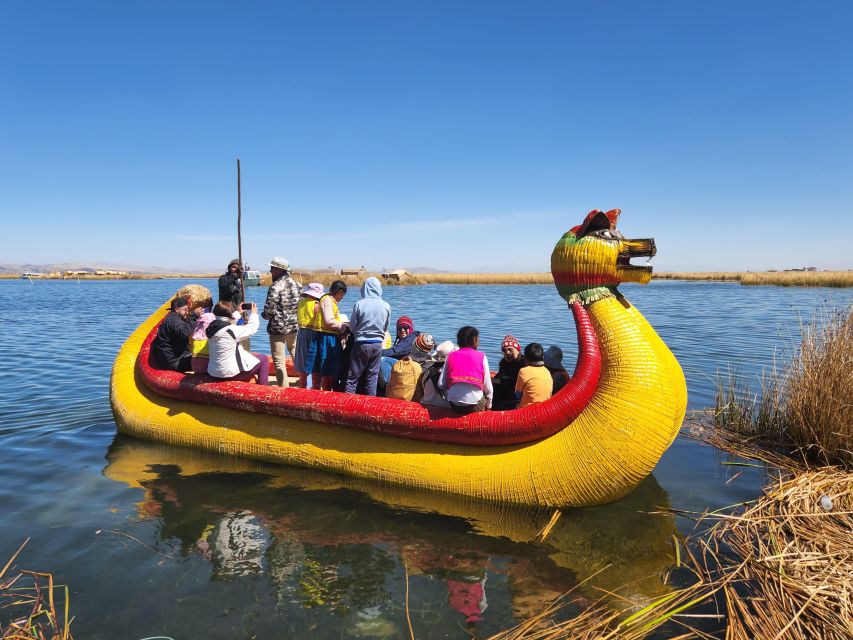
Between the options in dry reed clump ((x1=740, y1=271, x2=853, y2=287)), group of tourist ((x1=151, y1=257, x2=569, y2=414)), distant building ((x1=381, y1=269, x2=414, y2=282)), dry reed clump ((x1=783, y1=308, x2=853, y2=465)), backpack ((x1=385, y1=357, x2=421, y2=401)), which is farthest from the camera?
distant building ((x1=381, y1=269, x2=414, y2=282))

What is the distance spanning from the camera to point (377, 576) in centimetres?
409

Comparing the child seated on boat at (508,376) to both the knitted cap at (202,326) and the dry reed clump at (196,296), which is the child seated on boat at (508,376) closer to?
the knitted cap at (202,326)

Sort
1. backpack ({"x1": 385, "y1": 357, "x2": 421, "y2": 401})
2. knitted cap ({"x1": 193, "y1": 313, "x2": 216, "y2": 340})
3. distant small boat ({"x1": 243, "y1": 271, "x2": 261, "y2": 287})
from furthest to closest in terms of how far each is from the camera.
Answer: distant small boat ({"x1": 243, "y1": 271, "x2": 261, "y2": 287})
knitted cap ({"x1": 193, "y1": 313, "x2": 216, "y2": 340})
backpack ({"x1": 385, "y1": 357, "x2": 421, "y2": 401})

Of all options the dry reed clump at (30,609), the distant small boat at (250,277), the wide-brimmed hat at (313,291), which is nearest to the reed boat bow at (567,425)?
the wide-brimmed hat at (313,291)

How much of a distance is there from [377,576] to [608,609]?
64.1 inches

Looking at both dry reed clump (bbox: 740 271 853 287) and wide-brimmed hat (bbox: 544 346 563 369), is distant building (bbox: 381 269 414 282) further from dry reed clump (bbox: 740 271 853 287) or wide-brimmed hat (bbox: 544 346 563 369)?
wide-brimmed hat (bbox: 544 346 563 369)

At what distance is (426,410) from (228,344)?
2547 millimetres

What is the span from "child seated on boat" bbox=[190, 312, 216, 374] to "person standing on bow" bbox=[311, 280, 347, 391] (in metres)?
1.28

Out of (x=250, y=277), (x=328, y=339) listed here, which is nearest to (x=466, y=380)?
(x=328, y=339)

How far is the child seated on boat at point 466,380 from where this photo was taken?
15.7ft

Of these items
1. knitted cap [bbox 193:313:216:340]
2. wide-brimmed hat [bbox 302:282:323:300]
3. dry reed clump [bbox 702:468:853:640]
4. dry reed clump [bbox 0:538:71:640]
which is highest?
wide-brimmed hat [bbox 302:282:323:300]

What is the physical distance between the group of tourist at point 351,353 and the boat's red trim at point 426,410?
0.20 m

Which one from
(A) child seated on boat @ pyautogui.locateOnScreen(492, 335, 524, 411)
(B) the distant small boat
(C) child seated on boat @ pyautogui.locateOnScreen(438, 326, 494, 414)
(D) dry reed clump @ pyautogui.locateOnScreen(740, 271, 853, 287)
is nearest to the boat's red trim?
(C) child seated on boat @ pyautogui.locateOnScreen(438, 326, 494, 414)

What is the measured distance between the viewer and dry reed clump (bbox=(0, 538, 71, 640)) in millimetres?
3121
